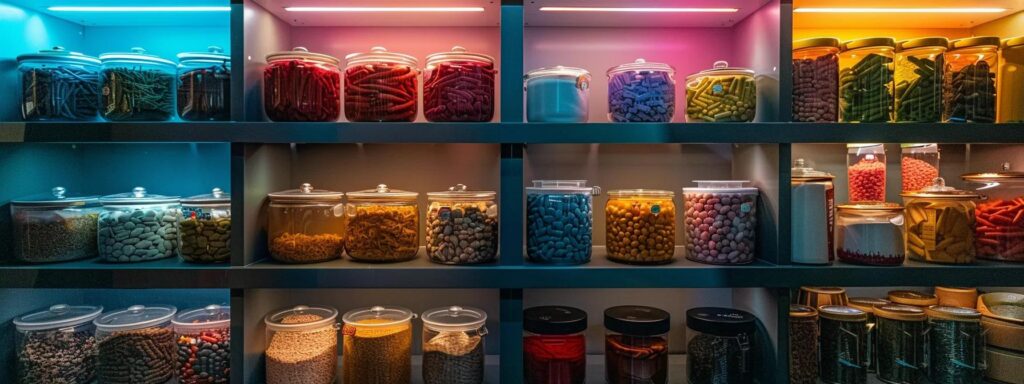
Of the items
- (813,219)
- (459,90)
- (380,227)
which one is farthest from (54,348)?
(813,219)

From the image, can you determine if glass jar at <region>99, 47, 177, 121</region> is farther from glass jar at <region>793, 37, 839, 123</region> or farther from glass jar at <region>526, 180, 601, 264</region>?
glass jar at <region>793, 37, 839, 123</region>

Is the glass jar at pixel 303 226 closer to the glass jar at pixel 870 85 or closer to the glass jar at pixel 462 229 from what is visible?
the glass jar at pixel 462 229

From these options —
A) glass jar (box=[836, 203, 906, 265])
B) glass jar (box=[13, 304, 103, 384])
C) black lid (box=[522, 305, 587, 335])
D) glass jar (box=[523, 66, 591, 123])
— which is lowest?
glass jar (box=[13, 304, 103, 384])

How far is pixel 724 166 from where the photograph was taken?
1848 millimetres

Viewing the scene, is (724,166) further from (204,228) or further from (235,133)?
(204,228)

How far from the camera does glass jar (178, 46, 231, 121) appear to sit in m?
1.47

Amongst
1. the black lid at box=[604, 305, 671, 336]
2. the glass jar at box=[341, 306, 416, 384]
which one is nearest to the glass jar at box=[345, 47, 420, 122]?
the glass jar at box=[341, 306, 416, 384]

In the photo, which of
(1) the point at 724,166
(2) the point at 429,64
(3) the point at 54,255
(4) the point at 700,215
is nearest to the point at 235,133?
(2) the point at 429,64

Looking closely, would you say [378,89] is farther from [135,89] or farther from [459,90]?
[135,89]

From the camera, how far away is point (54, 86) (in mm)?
1504

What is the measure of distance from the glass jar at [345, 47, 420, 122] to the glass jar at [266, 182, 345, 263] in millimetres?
276

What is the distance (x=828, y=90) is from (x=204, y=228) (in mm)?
1831

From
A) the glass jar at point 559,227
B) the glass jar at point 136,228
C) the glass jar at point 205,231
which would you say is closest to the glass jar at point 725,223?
the glass jar at point 559,227

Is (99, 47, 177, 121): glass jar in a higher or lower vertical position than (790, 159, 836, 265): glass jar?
higher
